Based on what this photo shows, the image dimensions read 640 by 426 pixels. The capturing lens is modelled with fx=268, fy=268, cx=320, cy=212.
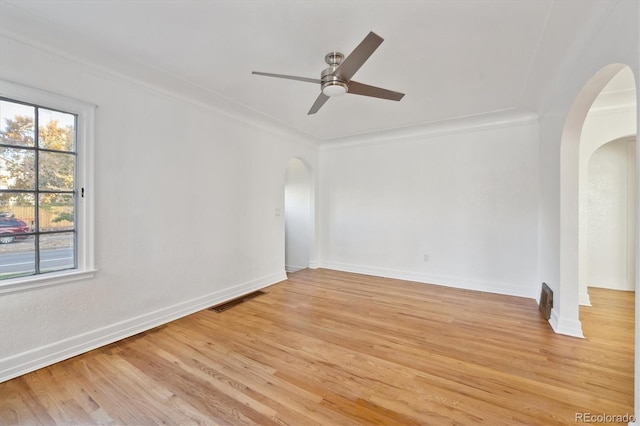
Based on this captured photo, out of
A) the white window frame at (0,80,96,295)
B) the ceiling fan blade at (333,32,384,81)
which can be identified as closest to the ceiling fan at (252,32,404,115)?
the ceiling fan blade at (333,32,384,81)

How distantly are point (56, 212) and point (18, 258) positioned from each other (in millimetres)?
421

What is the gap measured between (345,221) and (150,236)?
11.3 ft

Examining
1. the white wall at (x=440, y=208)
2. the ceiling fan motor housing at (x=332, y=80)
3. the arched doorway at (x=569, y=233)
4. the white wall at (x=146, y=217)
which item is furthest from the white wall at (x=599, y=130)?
the white wall at (x=146, y=217)

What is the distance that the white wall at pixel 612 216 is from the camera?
13.1 ft

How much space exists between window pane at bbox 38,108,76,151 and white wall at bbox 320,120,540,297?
3991mm

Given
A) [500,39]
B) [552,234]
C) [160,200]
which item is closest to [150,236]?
[160,200]

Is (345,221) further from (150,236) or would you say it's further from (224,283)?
(150,236)

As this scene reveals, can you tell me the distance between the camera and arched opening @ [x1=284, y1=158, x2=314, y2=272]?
571 centimetres

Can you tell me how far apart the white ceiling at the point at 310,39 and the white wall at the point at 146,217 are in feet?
0.90

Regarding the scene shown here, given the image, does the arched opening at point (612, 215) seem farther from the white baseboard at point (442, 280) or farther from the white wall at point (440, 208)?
the white baseboard at point (442, 280)

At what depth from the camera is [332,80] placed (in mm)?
2113

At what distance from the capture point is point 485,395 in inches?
71.8

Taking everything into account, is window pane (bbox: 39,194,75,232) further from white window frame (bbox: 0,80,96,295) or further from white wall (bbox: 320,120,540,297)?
white wall (bbox: 320,120,540,297)

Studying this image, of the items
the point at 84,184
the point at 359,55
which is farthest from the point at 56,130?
the point at 359,55
